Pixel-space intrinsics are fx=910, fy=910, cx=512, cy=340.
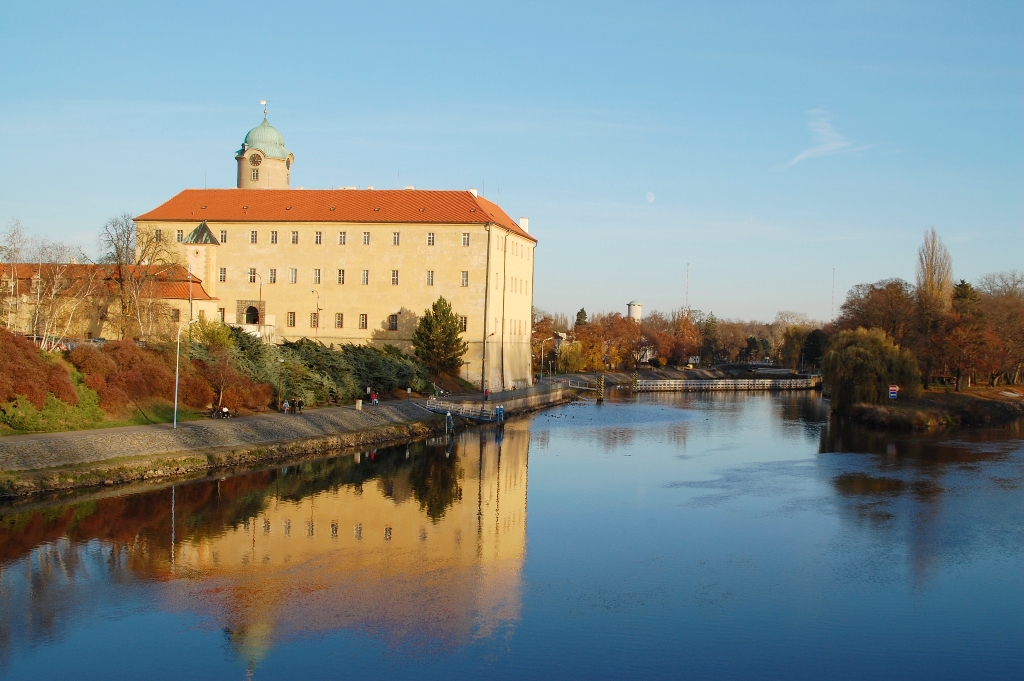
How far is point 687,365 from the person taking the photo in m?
114

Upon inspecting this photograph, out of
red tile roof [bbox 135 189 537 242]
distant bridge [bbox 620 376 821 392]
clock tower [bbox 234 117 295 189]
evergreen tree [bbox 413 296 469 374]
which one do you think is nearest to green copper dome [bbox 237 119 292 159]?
clock tower [bbox 234 117 295 189]

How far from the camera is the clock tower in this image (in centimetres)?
6362

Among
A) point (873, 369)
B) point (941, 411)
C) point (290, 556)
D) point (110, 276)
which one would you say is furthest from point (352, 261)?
point (290, 556)

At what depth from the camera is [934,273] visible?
2490 inches

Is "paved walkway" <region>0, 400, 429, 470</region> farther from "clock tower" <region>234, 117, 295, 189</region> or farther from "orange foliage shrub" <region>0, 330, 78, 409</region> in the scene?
"clock tower" <region>234, 117, 295, 189</region>

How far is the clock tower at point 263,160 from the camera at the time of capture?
6362cm

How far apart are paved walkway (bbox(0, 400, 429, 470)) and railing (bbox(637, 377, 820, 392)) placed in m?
45.4

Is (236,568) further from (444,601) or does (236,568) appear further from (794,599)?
(794,599)

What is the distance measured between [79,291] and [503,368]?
2598cm

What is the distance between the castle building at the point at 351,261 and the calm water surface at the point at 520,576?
26448mm

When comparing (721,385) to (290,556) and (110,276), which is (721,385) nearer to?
(110,276)

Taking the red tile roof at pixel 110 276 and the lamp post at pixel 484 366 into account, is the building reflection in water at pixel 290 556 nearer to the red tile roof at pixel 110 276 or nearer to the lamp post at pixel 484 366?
the red tile roof at pixel 110 276

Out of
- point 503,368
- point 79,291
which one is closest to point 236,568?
point 79,291

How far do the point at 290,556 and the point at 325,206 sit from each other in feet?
140
